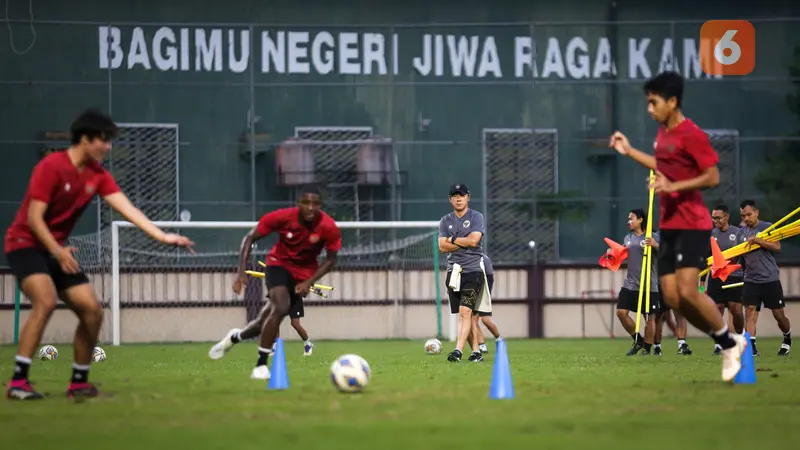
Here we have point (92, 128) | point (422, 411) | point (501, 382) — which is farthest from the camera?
point (92, 128)

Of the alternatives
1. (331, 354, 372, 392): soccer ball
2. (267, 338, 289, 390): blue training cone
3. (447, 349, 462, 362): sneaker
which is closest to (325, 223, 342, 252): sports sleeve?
(267, 338, 289, 390): blue training cone

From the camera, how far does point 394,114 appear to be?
25516mm

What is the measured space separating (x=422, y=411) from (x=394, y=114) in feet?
56.1

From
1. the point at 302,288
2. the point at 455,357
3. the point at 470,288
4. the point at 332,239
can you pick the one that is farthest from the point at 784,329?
the point at 302,288

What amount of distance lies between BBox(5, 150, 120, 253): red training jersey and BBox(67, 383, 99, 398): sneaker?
3.52 feet

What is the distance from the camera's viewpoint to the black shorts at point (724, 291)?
1805 cm

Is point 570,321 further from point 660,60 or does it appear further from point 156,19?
point 156,19

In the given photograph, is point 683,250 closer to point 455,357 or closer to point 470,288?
point 455,357

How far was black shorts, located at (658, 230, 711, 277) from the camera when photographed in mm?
10477

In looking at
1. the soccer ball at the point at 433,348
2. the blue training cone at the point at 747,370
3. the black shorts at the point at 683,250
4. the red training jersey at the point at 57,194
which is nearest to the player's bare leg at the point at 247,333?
the red training jersey at the point at 57,194

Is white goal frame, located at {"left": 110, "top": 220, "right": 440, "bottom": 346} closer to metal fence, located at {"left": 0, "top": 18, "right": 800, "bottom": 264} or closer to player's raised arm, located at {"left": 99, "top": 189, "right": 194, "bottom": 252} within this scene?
metal fence, located at {"left": 0, "top": 18, "right": 800, "bottom": 264}

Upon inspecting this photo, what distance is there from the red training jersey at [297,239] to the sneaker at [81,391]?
2.53m

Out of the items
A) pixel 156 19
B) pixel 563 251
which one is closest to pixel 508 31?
pixel 563 251

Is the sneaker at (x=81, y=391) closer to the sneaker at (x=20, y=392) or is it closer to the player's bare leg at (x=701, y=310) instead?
the sneaker at (x=20, y=392)
